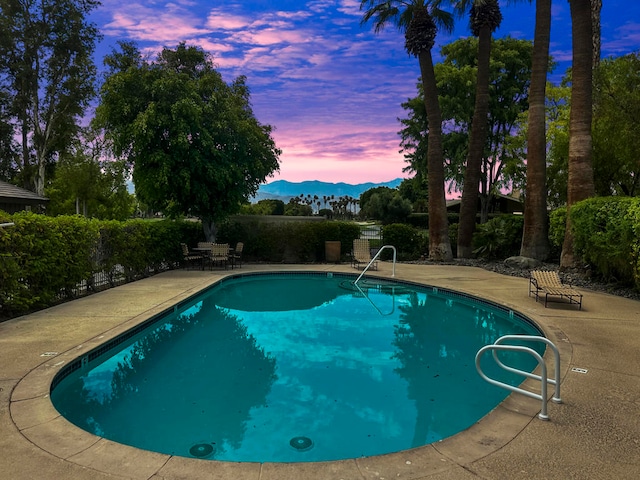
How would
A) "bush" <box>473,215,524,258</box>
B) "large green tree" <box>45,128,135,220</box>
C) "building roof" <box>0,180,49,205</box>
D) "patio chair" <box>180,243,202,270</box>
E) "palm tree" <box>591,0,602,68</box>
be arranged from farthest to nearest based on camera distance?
1. "large green tree" <box>45,128,135,220</box>
2. "bush" <box>473,215,524,258</box>
3. "building roof" <box>0,180,49,205</box>
4. "patio chair" <box>180,243,202,270</box>
5. "palm tree" <box>591,0,602,68</box>

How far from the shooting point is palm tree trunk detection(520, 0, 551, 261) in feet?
47.2

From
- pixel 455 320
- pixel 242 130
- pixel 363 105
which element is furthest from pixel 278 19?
pixel 455 320

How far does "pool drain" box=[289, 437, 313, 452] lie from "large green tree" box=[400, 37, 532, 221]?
2439cm

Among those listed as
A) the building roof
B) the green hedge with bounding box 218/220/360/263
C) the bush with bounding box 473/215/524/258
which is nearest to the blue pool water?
the green hedge with bounding box 218/220/360/263

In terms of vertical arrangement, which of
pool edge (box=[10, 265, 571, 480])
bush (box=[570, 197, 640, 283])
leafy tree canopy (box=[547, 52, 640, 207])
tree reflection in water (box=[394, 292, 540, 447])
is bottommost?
tree reflection in water (box=[394, 292, 540, 447])

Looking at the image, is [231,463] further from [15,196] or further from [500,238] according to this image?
[15,196]

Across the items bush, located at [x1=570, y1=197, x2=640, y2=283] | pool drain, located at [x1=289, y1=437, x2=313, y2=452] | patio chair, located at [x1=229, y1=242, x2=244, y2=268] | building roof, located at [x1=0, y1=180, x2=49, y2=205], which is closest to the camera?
pool drain, located at [x1=289, y1=437, x2=313, y2=452]

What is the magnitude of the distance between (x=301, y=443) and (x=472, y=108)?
27611 mm

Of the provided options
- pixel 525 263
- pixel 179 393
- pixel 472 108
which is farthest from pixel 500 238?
pixel 179 393

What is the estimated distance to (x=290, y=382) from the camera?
572cm

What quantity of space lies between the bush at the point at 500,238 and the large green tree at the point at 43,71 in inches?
1121

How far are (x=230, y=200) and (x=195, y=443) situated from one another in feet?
41.9

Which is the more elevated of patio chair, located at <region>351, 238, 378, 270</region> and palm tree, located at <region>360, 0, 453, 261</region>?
palm tree, located at <region>360, 0, 453, 261</region>

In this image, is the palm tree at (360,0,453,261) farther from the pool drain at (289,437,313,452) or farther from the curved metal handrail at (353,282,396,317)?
the pool drain at (289,437,313,452)
